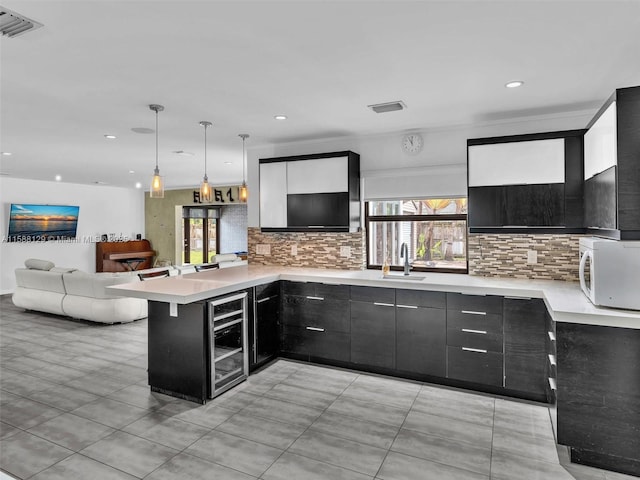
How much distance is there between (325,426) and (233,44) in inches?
103

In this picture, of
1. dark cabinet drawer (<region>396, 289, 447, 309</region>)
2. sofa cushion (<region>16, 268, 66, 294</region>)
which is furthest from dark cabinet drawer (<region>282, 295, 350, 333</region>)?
sofa cushion (<region>16, 268, 66, 294</region>)

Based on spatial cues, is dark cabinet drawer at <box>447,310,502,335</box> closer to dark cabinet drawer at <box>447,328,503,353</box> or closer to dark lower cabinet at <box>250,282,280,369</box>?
dark cabinet drawer at <box>447,328,503,353</box>

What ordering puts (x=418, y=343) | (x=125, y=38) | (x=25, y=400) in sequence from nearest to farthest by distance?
(x=125, y=38)
(x=25, y=400)
(x=418, y=343)

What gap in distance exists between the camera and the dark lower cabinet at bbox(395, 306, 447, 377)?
140 inches

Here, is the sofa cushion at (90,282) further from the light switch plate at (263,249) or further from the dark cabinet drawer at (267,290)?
the dark cabinet drawer at (267,290)

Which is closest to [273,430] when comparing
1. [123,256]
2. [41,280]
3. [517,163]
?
[517,163]

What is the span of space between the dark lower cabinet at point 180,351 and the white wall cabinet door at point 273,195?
5.80 feet

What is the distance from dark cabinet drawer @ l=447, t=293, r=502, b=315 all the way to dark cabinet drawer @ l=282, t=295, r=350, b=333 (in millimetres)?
1003

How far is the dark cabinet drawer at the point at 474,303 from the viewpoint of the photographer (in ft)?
11.0

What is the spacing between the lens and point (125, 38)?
88.3 inches

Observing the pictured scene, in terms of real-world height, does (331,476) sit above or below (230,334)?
below

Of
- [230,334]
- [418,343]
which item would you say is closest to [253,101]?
[230,334]

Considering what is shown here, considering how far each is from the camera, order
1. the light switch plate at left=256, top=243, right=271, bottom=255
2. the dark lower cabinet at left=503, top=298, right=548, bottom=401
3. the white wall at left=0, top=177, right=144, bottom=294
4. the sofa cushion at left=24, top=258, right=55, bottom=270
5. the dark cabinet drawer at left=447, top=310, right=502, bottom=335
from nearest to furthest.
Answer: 1. the dark lower cabinet at left=503, top=298, right=548, bottom=401
2. the dark cabinet drawer at left=447, top=310, right=502, bottom=335
3. the light switch plate at left=256, top=243, right=271, bottom=255
4. the sofa cushion at left=24, top=258, right=55, bottom=270
5. the white wall at left=0, top=177, right=144, bottom=294

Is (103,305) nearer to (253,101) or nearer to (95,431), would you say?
(95,431)
